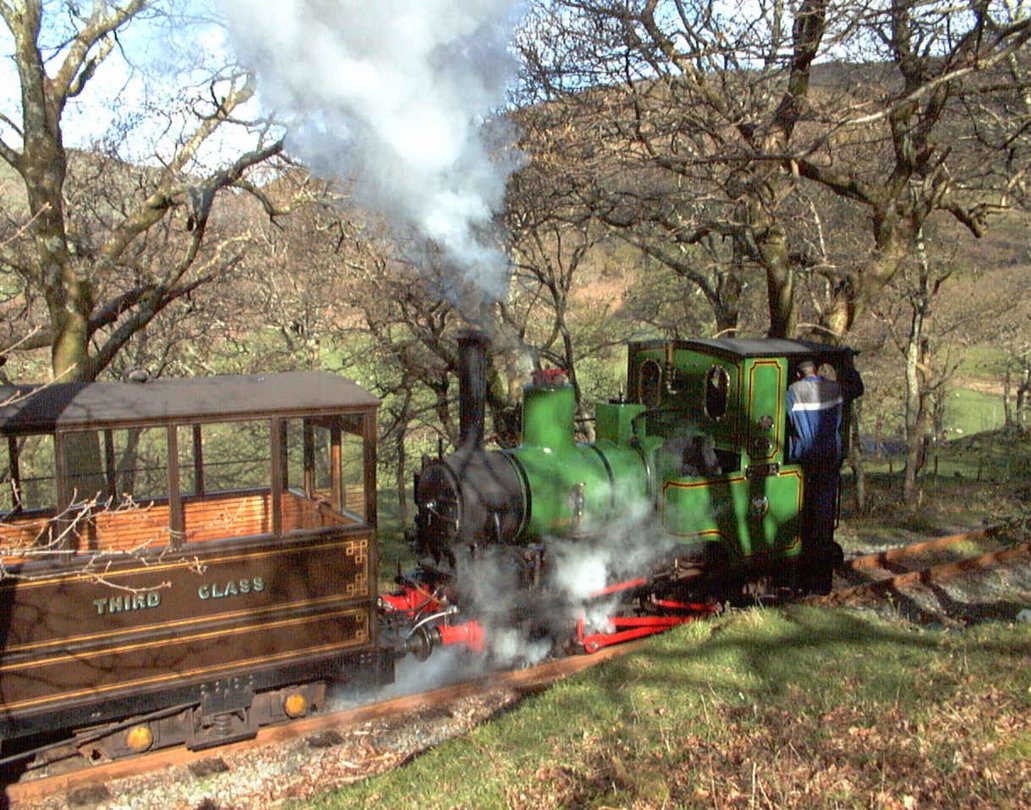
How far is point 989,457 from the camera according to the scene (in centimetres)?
2222

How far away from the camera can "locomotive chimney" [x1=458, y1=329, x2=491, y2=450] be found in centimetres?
673

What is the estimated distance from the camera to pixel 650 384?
8.61 meters

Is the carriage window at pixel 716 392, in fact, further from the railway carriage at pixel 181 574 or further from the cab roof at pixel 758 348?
the railway carriage at pixel 181 574

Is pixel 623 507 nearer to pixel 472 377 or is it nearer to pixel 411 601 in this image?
pixel 472 377

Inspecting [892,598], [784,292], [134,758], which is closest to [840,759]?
[134,758]

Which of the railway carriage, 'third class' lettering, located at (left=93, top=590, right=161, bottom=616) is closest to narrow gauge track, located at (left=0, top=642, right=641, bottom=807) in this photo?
the railway carriage

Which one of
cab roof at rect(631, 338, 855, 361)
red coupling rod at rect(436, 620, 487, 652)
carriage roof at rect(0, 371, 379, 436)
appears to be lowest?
red coupling rod at rect(436, 620, 487, 652)

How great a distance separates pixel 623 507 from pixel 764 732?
308 cm

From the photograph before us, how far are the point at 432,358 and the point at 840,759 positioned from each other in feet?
43.2

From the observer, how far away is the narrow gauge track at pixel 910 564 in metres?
8.92

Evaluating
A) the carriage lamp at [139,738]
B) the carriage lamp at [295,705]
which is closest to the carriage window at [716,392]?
the carriage lamp at [295,705]

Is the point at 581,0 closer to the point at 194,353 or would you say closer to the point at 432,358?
the point at 432,358

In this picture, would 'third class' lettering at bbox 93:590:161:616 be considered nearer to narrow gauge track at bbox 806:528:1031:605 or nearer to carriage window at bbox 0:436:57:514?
carriage window at bbox 0:436:57:514

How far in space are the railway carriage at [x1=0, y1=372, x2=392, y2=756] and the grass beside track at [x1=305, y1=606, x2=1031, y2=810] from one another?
126cm
